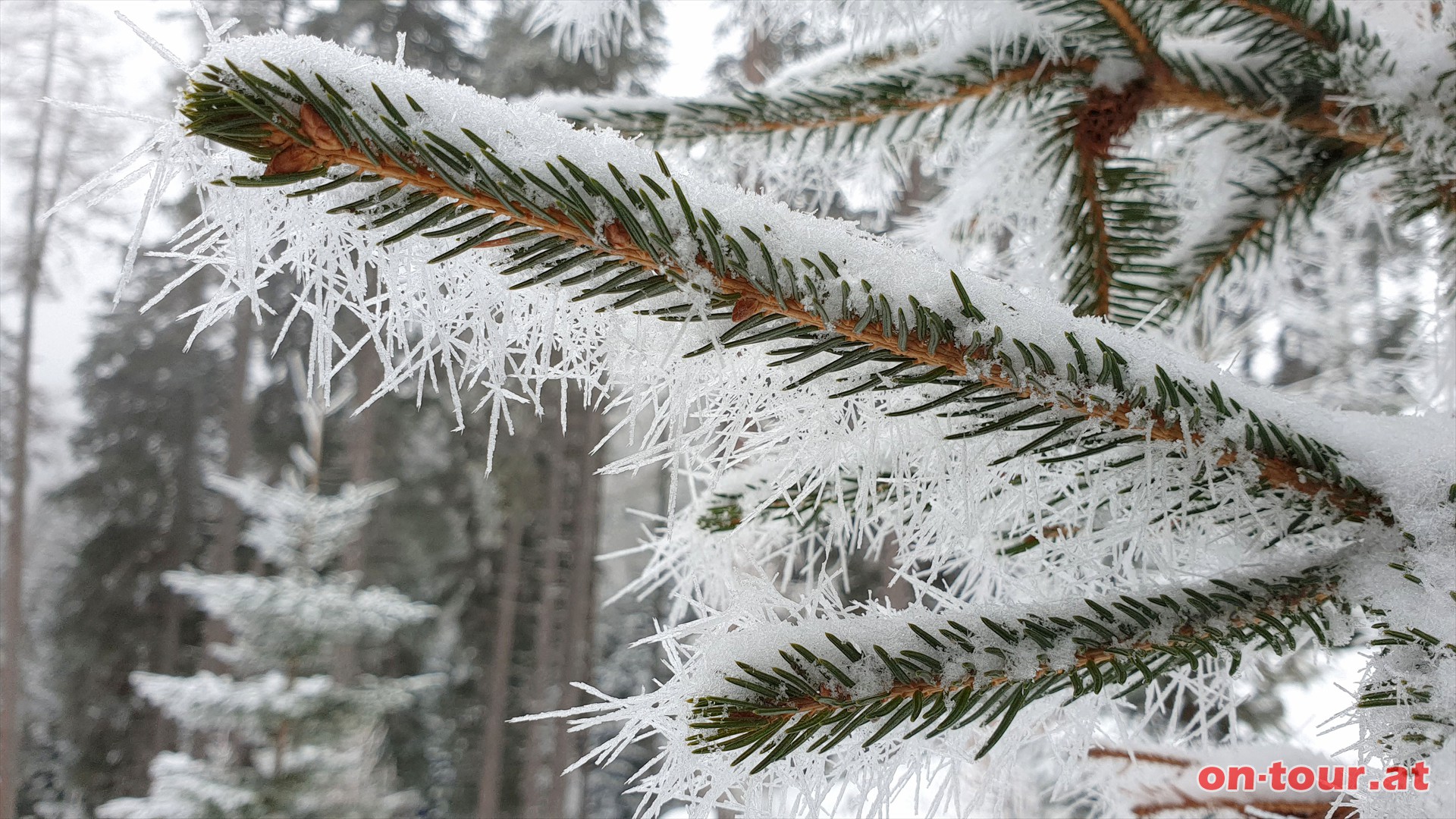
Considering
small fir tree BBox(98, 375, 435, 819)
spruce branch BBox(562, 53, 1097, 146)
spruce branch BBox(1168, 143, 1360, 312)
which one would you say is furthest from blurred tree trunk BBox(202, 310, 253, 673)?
spruce branch BBox(1168, 143, 1360, 312)

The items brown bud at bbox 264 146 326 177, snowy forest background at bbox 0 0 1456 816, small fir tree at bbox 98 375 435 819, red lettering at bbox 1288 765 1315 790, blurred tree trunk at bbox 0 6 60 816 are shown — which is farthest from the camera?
snowy forest background at bbox 0 0 1456 816

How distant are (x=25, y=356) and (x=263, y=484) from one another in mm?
4040

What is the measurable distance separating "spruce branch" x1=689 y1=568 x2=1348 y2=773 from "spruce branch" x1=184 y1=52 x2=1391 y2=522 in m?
0.10

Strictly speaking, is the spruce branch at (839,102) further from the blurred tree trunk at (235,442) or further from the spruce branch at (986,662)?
the blurred tree trunk at (235,442)

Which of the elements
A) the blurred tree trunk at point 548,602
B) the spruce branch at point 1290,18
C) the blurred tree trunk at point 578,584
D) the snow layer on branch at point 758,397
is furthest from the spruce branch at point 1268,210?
the blurred tree trunk at point 548,602

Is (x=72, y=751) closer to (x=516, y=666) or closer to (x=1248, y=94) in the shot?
(x=516, y=666)

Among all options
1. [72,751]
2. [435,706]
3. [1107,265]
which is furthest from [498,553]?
[1107,265]

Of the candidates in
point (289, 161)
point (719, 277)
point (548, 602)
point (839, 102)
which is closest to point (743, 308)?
point (719, 277)

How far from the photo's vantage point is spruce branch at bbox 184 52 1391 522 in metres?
0.42

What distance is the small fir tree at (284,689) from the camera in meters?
4.97

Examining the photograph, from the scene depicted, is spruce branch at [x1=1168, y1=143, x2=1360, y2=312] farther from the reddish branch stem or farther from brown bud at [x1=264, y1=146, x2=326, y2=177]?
brown bud at [x1=264, y1=146, x2=326, y2=177]

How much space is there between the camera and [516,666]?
12703 millimetres

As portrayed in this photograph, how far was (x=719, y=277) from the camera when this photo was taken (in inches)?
19.9

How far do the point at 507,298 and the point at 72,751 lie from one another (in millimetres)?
15576
